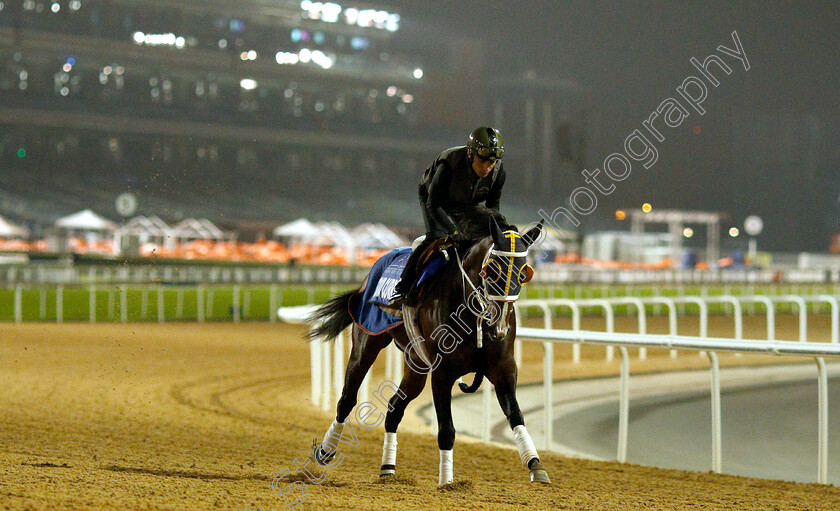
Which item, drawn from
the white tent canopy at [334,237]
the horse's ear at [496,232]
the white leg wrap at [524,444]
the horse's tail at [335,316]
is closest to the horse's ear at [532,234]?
the horse's ear at [496,232]

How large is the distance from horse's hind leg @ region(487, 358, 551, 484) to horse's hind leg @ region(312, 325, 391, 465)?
42.0 inches

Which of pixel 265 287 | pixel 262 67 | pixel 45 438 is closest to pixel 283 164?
pixel 262 67

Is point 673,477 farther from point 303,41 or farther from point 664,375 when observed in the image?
point 303,41

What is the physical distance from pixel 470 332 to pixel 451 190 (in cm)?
85

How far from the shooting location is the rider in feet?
15.2

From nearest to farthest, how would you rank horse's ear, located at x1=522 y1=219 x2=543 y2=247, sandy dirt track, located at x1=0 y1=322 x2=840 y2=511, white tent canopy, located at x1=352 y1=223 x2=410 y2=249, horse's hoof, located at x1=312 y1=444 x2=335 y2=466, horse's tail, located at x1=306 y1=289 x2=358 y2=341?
sandy dirt track, located at x1=0 y1=322 x2=840 y2=511 → horse's ear, located at x1=522 y1=219 x2=543 y2=247 → horse's hoof, located at x1=312 y1=444 x2=335 y2=466 → horse's tail, located at x1=306 y1=289 x2=358 y2=341 → white tent canopy, located at x1=352 y1=223 x2=410 y2=249

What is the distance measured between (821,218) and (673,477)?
204 feet

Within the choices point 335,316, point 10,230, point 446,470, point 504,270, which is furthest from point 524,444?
point 10,230

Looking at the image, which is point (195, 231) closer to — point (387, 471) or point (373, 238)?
point (373, 238)

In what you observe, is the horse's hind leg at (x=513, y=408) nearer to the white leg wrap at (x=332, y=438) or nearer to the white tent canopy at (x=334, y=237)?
the white leg wrap at (x=332, y=438)

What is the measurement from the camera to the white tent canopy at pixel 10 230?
109ft

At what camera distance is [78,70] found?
54.1 metres

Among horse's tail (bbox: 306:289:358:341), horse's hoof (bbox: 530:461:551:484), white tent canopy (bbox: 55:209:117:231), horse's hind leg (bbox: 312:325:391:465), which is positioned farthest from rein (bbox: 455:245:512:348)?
white tent canopy (bbox: 55:209:117:231)

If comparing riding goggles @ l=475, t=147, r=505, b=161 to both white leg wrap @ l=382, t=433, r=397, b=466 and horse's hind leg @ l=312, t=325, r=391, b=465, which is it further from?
white leg wrap @ l=382, t=433, r=397, b=466
